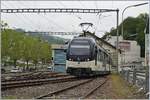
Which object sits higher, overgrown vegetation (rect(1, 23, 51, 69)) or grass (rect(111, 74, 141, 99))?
overgrown vegetation (rect(1, 23, 51, 69))

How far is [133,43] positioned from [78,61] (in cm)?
6396

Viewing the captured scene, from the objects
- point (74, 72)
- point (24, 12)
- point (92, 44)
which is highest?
point (24, 12)

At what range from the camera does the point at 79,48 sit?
109ft

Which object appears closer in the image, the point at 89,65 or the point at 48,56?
the point at 89,65

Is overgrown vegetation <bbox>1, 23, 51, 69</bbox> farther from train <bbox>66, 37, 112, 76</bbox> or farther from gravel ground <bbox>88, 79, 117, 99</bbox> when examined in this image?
gravel ground <bbox>88, 79, 117, 99</bbox>

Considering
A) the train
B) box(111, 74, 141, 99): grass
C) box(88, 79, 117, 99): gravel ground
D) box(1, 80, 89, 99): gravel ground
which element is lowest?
box(111, 74, 141, 99): grass

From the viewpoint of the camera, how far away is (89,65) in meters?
33.2

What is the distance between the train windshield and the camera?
3309cm

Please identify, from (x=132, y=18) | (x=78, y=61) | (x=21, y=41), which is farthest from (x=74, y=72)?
(x=132, y=18)

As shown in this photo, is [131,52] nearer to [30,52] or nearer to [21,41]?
[30,52]

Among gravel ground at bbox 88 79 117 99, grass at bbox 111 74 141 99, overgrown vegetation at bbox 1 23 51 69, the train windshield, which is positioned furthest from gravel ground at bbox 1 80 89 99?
overgrown vegetation at bbox 1 23 51 69

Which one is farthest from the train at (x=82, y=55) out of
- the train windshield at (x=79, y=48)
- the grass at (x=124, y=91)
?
the grass at (x=124, y=91)

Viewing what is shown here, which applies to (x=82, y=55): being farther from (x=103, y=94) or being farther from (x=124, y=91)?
(x=103, y=94)

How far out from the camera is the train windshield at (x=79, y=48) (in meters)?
33.1
